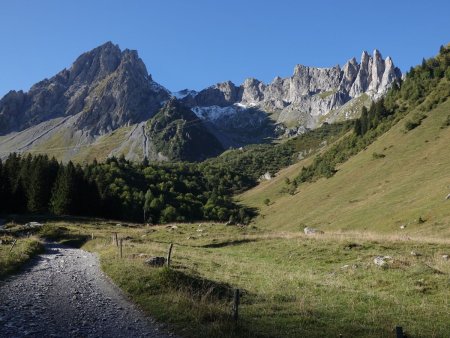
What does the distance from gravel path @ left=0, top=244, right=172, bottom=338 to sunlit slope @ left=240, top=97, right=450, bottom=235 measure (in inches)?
1706

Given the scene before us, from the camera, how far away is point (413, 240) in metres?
35.8

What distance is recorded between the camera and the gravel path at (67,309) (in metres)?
13.0

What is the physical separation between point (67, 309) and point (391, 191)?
258ft

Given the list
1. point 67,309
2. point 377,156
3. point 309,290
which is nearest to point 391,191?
point 377,156

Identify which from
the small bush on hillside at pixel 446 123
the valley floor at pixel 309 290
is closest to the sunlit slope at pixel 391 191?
the small bush on hillside at pixel 446 123

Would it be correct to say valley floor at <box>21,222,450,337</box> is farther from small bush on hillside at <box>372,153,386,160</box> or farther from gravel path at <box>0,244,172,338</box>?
small bush on hillside at <box>372,153,386,160</box>

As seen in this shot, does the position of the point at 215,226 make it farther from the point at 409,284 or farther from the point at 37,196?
the point at 37,196

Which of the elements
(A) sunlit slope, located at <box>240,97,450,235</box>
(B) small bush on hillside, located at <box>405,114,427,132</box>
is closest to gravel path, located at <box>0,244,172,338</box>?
(A) sunlit slope, located at <box>240,97,450,235</box>

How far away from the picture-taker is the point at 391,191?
82438 mm

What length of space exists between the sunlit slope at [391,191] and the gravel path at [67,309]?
4333 cm

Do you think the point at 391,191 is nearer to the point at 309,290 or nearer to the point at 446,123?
the point at 446,123

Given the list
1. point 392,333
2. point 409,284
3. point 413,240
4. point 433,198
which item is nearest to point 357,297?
point 409,284

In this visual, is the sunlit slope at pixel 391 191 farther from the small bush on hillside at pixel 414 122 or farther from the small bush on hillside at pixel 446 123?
the small bush on hillside at pixel 414 122

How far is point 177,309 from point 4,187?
97.5 metres
